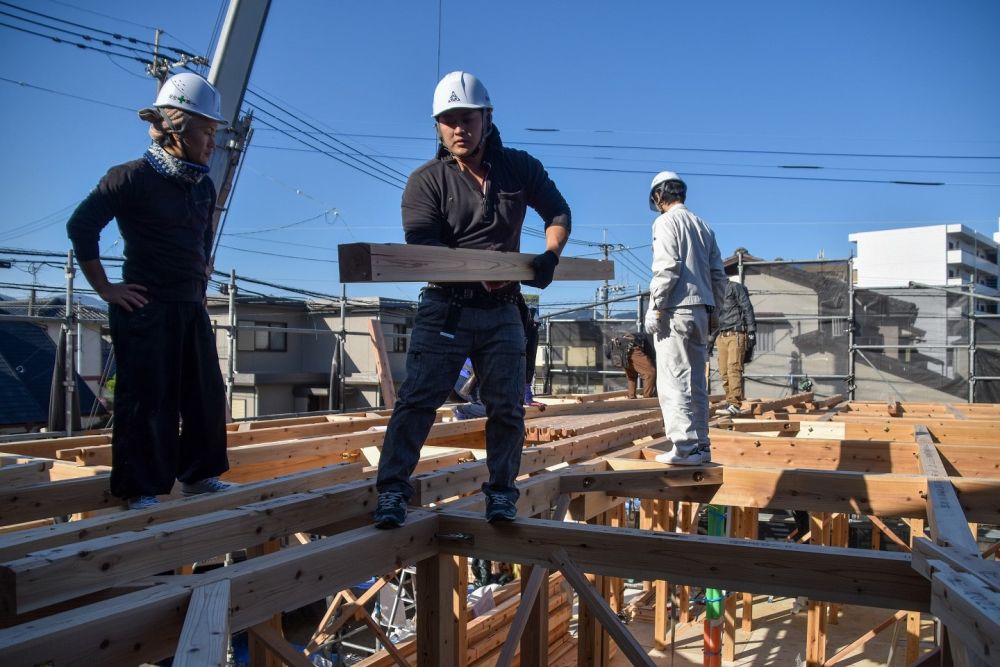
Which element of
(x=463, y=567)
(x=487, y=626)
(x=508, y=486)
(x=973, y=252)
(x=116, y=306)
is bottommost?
(x=487, y=626)

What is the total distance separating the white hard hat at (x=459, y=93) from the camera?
2.33 meters

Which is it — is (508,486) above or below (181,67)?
below

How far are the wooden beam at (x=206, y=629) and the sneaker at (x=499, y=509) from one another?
90cm

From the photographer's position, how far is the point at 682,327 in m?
3.62

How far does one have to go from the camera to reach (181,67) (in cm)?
998

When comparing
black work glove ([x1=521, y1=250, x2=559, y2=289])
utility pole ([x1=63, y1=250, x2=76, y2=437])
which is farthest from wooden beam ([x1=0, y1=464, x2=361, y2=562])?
utility pole ([x1=63, y1=250, x2=76, y2=437])

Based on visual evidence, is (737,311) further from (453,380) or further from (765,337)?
(765,337)

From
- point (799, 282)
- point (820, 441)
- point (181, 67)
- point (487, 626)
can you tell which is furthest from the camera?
point (799, 282)

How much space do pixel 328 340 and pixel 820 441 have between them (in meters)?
20.1

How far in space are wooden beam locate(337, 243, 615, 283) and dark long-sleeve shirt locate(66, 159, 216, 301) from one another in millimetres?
1098

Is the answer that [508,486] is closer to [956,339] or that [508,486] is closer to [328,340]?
[956,339]

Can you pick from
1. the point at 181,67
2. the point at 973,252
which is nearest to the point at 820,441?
the point at 181,67

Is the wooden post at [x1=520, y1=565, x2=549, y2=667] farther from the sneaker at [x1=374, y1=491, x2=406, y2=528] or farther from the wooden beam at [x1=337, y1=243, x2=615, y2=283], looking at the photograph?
the wooden beam at [x1=337, y1=243, x2=615, y2=283]

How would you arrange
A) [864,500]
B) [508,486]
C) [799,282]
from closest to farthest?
[508,486] → [864,500] → [799,282]
